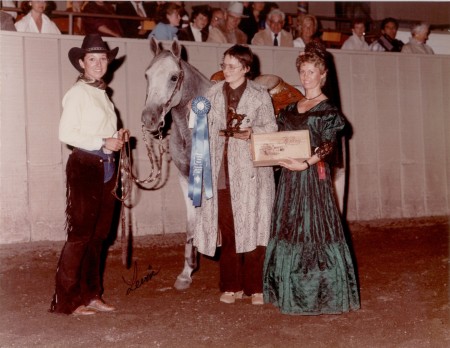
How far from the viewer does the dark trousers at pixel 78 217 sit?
131 inches

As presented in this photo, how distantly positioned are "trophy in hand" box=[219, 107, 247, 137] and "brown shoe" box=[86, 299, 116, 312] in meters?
1.49

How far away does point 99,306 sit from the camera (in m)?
3.58

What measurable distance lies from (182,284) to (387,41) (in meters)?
5.61

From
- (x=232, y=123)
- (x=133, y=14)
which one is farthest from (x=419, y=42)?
(x=232, y=123)

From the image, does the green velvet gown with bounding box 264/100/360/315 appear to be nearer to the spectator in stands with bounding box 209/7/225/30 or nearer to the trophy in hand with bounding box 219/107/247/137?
the trophy in hand with bounding box 219/107/247/137

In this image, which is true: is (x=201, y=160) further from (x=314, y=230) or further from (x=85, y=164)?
(x=314, y=230)

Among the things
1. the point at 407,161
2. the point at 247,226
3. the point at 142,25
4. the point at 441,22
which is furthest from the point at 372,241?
the point at 441,22

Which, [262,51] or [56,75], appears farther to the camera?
[262,51]

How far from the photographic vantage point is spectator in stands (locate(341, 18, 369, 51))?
785cm

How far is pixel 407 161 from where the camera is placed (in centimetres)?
748

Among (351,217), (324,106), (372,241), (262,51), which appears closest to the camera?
(324,106)

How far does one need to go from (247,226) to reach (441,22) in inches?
320

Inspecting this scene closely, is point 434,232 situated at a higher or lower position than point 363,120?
lower

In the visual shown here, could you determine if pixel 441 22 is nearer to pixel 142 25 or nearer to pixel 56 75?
pixel 142 25
